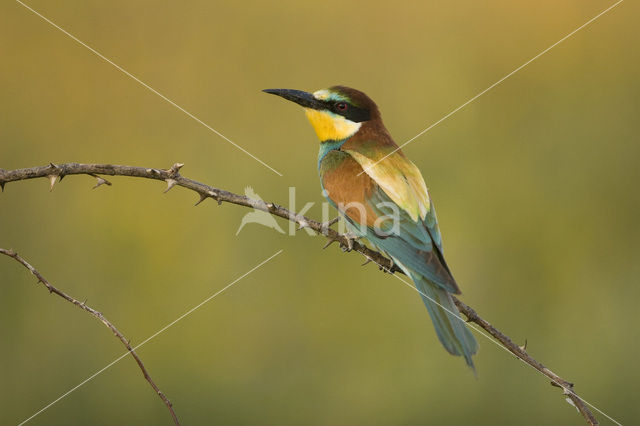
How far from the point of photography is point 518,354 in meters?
1.14

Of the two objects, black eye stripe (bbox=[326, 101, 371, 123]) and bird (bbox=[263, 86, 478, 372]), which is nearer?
bird (bbox=[263, 86, 478, 372])

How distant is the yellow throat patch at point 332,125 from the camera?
6.31 ft

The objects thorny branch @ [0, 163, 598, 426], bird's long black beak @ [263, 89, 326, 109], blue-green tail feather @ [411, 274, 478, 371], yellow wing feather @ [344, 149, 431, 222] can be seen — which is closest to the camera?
thorny branch @ [0, 163, 598, 426]

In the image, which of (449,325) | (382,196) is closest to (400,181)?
(382,196)

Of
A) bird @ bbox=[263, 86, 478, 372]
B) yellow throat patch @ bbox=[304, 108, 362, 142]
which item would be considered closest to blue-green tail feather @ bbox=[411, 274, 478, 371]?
bird @ bbox=[263, 86, 478, 372]

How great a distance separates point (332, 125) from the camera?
193cm

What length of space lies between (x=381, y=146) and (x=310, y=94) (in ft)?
0.91

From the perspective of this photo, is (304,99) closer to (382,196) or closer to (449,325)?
(382,196)

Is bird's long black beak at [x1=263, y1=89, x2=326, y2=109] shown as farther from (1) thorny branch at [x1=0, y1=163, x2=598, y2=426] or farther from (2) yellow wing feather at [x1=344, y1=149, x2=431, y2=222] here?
(1) thorny branch at [x1=0, y1=163, x2=598, y2=426]

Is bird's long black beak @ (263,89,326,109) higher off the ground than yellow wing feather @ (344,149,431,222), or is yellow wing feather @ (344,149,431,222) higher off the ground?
bird's long black beak @ (263,89,326,109)

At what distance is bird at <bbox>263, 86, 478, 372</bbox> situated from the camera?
59.5 inches

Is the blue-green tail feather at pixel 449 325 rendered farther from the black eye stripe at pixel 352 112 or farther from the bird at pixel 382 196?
the black eye stripe at pixel 352 112

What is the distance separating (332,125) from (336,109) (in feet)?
0.18

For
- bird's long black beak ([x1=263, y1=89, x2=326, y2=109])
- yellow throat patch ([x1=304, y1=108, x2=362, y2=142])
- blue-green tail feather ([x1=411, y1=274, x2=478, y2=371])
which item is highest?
bird's long black beak ([x1=263, y1=89, x2=326, y2=109])
